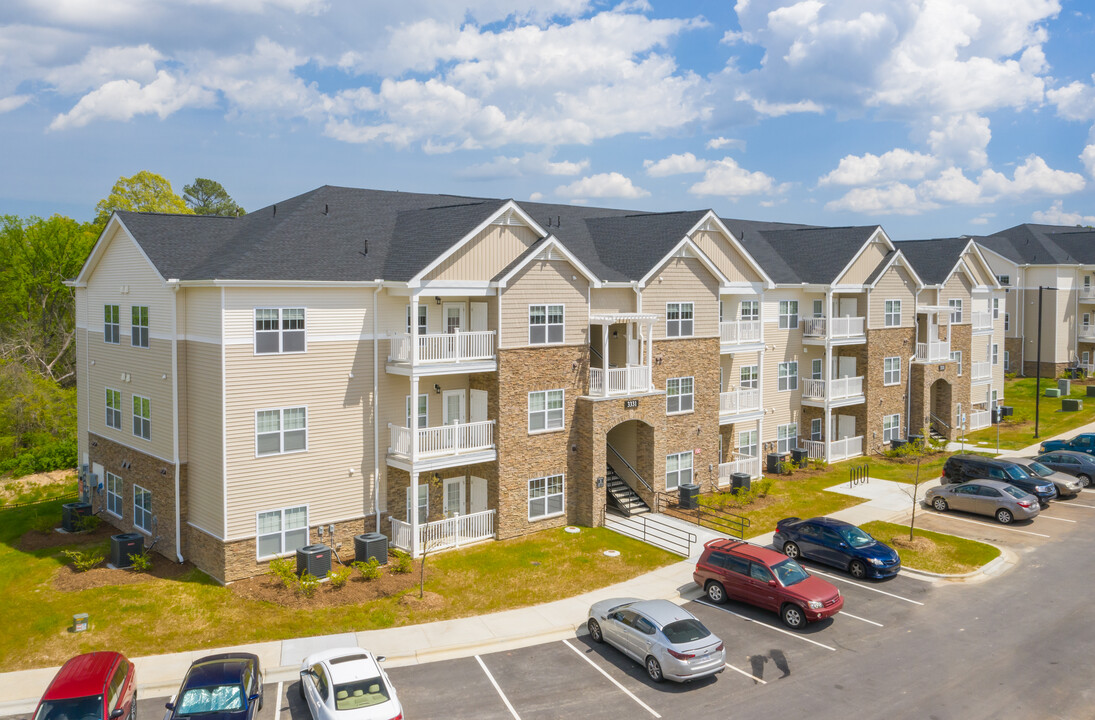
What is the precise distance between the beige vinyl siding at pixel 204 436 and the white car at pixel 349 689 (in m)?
9.44

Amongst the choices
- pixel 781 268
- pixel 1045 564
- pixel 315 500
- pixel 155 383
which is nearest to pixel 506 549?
pixel 315 500

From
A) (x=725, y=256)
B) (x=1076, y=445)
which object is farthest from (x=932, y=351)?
(x=725, y=256)

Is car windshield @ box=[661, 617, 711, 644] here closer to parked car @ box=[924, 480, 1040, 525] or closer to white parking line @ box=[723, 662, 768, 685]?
white parking line @ box=[723, 662, 768, 685]

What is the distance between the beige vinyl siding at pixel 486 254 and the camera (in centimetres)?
2705

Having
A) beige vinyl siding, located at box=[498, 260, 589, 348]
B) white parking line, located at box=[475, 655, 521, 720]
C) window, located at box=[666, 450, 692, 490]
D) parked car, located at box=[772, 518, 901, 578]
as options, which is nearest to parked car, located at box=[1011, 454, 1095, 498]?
parked car, located at box=[772, 518, 901, 578]

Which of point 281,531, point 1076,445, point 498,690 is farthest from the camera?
point 1076,445

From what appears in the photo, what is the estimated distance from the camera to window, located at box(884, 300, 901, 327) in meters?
43.9

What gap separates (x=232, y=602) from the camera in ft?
73.4

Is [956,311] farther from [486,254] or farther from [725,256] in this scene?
[486,254]

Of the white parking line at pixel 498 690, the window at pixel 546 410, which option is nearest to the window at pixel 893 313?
the window at pixel 546 410

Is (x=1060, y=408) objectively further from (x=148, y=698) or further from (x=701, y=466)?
(x=148, y=698)

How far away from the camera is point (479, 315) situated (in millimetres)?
29047

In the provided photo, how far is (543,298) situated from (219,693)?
17387 mm

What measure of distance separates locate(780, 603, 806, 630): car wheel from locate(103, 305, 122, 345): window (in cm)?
2443
